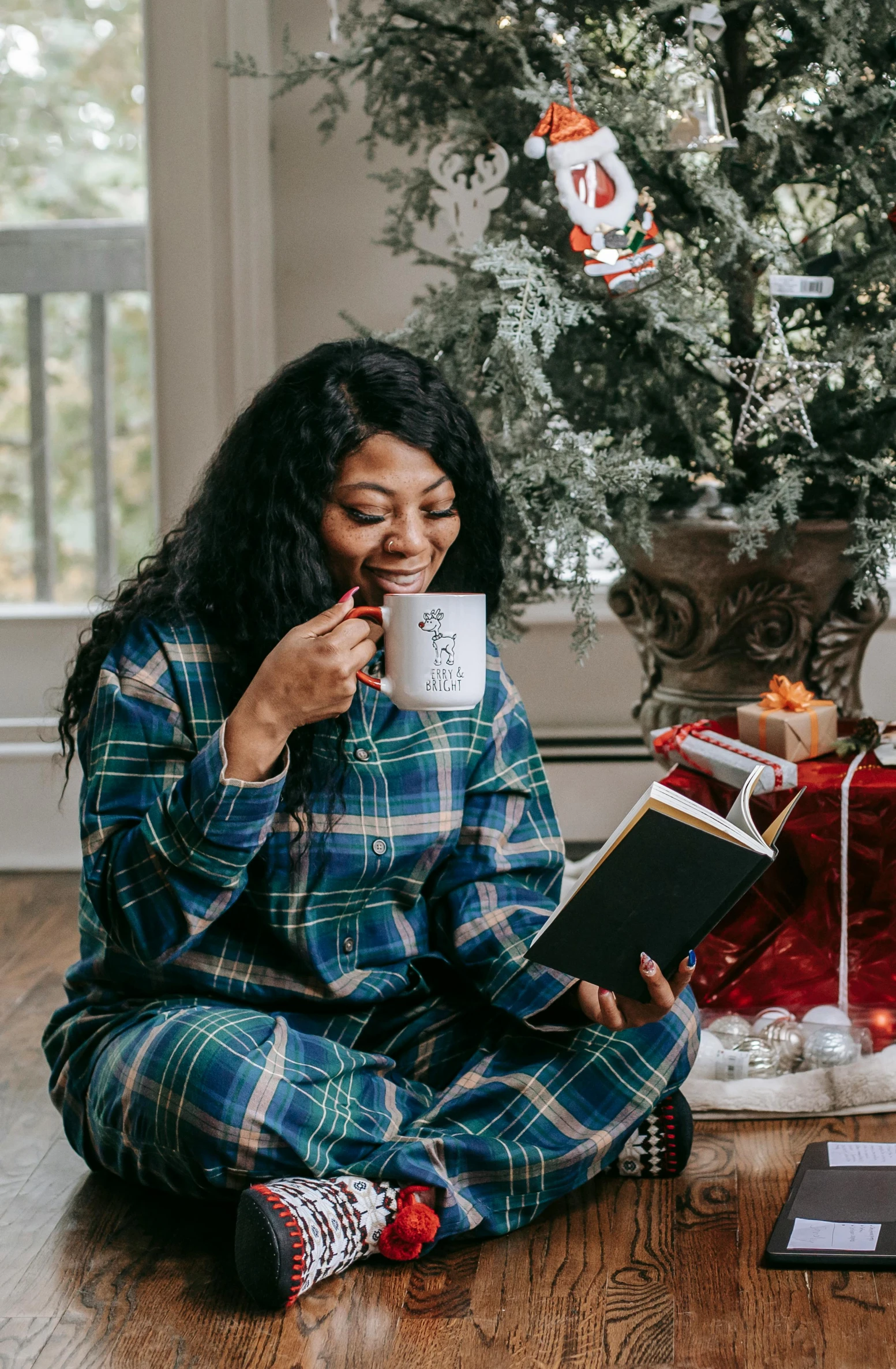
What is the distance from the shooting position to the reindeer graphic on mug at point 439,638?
1085 mm

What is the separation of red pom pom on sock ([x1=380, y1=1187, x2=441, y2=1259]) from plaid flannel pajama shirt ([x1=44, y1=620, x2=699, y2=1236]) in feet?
0.06

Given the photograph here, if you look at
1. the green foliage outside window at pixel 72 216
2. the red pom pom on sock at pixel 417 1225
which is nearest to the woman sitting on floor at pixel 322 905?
the red pom pom on sock at pixel 417 1225

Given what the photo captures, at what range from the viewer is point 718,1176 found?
54.2 inches

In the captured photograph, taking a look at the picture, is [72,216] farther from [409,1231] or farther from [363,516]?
[409,1231]

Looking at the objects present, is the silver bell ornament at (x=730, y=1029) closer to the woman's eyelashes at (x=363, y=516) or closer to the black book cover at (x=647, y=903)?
the black book cover at (x=647, y=903)

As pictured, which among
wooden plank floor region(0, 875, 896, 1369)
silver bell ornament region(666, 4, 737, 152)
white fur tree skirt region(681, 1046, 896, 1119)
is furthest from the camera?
silver bell ornament region(666, 4, 737, 152)

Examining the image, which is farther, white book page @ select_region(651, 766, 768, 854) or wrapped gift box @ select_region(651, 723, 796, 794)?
wrapped gift box @ select_region(651, 723, 796, 794)

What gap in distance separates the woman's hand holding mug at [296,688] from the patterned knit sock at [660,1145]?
54 cm

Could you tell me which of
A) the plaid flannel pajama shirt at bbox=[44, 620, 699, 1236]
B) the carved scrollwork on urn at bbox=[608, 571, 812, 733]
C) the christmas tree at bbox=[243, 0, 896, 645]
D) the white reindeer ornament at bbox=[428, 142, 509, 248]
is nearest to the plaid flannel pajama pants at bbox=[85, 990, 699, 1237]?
the plaid flannel pajama shirt at bbox=[44, 620, 699, 1236]

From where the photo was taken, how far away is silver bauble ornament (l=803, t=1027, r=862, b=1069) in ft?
5.08

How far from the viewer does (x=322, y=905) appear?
50.8 inches

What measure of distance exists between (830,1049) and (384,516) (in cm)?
79

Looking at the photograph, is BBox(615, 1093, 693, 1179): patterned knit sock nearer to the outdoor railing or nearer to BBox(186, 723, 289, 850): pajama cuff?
BBox(186, 723, 289, 850): pajama cuff

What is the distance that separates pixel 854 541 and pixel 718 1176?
2.72ft
